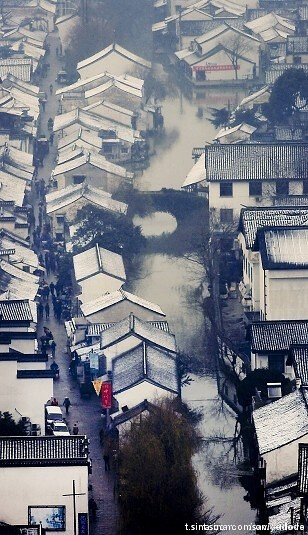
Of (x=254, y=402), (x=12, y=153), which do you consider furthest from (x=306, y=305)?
(x=12, y=153)

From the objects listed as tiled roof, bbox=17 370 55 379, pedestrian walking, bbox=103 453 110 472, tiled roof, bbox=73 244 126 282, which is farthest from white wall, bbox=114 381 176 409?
tiled roof, bbox=73 244 126 282

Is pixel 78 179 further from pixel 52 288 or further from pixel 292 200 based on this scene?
pixel 52 288

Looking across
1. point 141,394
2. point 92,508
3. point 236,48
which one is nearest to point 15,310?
point 141,394

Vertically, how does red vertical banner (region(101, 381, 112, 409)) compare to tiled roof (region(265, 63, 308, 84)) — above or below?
below

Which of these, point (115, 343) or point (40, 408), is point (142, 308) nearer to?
point (115, 343)

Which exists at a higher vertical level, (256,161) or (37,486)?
(256,161)

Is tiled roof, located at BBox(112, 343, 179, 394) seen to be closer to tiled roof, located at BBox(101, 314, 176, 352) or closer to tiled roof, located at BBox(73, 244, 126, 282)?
tiled roof, located at BBox(101, 314, 176, 352)
